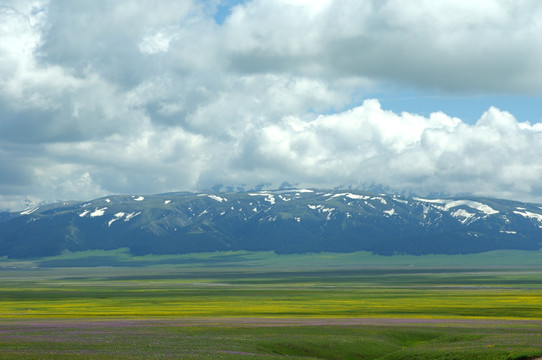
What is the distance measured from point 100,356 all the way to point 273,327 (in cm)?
2852

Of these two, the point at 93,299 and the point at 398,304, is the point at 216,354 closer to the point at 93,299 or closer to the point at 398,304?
the point at 398,304

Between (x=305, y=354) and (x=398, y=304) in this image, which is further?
(x=398, y=304)

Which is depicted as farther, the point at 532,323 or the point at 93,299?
the point at 93,299

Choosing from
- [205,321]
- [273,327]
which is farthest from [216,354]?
[205,321]

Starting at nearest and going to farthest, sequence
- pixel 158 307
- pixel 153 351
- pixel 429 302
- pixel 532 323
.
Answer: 1. pixel 153 351
2. pixel 532 323
3. pixel 158 307
4. pixel 429 302

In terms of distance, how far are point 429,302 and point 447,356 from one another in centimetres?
8096

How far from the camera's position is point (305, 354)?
219ft

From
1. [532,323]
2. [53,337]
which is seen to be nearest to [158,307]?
[53,337]

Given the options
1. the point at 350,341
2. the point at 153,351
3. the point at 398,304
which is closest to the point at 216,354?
the point at 153,351

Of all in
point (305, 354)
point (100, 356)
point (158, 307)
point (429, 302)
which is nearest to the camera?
point (100, 356)

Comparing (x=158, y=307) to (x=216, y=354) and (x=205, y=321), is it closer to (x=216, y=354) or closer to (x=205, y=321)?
(x=205, y=321)

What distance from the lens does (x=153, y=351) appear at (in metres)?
60.9

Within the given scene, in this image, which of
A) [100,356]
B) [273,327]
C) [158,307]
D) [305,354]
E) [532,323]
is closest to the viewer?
[100,356]

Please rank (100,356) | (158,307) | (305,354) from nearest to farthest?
1. (100,356)
2. (305,354)
3. (158,307)
